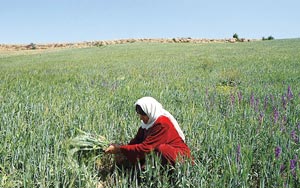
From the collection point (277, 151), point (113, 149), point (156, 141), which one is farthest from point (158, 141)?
point (277, 151)

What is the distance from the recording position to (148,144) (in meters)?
3.19

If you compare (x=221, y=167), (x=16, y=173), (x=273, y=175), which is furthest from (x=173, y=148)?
(x=16, y=173)

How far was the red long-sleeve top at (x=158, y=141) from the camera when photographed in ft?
10.3

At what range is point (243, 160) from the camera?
275cm

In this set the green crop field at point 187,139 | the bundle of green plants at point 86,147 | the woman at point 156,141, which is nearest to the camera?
the green crop field at point 187,139

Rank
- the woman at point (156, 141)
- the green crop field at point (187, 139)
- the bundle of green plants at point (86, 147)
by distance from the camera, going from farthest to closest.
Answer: the bundle of green plants at point (86, 147) < the woman at point (156, 141) < the green crop field at point (187, 139)

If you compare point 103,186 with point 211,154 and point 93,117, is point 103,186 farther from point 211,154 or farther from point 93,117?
point 93,117

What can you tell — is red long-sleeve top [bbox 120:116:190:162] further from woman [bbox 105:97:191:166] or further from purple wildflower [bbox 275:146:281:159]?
purple wildflower [bbox 275:146:281:159]

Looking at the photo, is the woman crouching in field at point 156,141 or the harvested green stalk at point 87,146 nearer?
the woman crouching in field at point 156,141

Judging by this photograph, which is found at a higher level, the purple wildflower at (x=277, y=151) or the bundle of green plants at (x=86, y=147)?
the purple wildflower at (x=277, y=151)

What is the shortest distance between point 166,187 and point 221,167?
607 mm

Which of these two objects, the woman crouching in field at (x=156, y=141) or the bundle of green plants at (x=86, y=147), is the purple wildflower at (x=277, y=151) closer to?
the woman crouching in field at (x=156, y=141)

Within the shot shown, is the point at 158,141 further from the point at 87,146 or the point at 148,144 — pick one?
the point at 87,146

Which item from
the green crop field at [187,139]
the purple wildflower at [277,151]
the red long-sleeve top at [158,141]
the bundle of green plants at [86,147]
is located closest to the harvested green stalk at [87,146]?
the bundle of green plants at [86,147]
